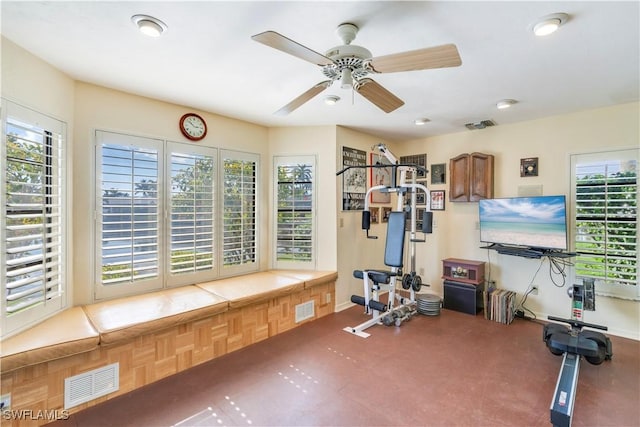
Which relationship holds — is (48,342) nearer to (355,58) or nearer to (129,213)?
(129,213)

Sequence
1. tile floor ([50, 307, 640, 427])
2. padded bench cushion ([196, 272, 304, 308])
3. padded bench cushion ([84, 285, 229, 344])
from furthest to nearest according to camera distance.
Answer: padded bench cushion ([196, 272, 304, 308]) < padded bench cushion ([84, 285, 229, 344]) < tile floor ([50, 307, 640, 427])

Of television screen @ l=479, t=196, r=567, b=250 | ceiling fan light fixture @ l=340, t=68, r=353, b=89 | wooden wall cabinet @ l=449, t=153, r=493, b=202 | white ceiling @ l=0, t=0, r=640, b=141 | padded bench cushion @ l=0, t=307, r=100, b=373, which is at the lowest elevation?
padded bench cushion @ l=0, t=307, r=100, b=373

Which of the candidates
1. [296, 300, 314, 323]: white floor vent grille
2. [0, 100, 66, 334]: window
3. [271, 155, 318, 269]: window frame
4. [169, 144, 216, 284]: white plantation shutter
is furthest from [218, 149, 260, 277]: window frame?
[0, 100, 66, 334]: window

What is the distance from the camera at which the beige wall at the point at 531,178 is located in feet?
10.8

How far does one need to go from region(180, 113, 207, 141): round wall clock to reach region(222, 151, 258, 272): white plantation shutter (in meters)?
0.35

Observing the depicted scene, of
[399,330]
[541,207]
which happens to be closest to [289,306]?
[399,330]

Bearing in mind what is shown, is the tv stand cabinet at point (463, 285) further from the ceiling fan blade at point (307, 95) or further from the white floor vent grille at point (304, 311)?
the ceiling fan blade at point (307, 95)

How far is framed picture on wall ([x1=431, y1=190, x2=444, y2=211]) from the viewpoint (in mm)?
4688

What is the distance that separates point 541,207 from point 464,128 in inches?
60.1

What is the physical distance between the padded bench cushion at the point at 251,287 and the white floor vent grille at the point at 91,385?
102 centimetres

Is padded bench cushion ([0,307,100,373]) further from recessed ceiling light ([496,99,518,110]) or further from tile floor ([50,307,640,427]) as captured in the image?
recessed ceiling light ([496,99,518,110])

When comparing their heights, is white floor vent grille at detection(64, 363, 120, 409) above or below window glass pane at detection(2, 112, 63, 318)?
below

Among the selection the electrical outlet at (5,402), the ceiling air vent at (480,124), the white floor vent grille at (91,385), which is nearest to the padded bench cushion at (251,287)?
the white floor vent grille at (91,385)

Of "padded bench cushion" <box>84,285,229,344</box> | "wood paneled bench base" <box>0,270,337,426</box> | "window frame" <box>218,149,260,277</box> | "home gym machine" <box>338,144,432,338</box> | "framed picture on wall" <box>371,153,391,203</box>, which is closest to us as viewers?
"wood paneled bench base" <box>0,270,337,426</box>
